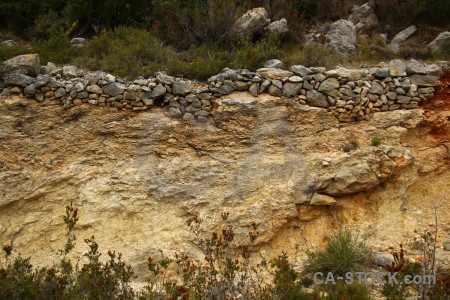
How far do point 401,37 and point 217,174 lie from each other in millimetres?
6172

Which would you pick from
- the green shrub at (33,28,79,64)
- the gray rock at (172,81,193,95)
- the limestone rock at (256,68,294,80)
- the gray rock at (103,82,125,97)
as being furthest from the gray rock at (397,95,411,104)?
the green shrub at (33,28,79,64)

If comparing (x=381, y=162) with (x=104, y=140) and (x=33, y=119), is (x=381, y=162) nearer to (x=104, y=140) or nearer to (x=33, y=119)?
(x=104, y=140)

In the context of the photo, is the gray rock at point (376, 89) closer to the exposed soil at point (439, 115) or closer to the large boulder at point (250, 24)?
the exposed soil at point (439, 115)

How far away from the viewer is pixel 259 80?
6320 mm

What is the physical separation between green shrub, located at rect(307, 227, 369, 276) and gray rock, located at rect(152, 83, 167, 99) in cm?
340

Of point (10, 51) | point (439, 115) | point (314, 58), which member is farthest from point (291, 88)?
point (10, 51)

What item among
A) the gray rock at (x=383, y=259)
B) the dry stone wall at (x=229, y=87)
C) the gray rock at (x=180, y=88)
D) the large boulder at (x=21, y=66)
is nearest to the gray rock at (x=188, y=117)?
the dry stone wall at (x=229, y=87)

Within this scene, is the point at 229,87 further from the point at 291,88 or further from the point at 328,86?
the point at 328,86

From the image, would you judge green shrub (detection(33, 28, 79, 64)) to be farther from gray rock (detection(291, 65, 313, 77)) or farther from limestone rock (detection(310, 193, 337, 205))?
limestone rock (detection(310, 193, 337, 205))

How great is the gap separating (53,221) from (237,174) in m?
2.88

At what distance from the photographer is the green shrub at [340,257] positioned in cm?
502

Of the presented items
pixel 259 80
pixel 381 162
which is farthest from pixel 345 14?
pixel 381 162

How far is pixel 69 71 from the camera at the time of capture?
6.43 m

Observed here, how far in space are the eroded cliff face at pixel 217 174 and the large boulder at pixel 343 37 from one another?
2492mm
